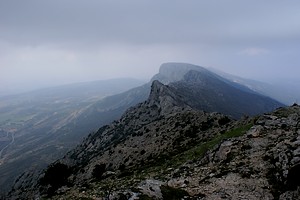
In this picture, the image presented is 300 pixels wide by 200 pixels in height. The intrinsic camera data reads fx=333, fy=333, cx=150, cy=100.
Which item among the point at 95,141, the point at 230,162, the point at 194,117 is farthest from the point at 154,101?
the point at 230,162

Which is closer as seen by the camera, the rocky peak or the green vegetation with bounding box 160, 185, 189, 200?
the green vegetation with bounding box 160, 185, 189, 200

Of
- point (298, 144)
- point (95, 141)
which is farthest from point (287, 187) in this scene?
point (95, 141)

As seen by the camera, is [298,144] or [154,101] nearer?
[298,144]

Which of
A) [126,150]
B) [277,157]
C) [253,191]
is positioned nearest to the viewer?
[253,191]

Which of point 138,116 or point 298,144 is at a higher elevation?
point 298,144

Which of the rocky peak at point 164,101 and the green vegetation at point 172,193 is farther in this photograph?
the rocky peak at point 164,101

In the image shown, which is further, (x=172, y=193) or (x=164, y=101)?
(x=164, y=101)

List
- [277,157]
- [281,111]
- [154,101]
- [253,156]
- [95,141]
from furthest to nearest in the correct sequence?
[154,101], [95,141], [281,111], [253,156], [277,157]

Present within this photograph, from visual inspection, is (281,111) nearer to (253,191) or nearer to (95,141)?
(253,191)

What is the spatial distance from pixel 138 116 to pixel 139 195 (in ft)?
399

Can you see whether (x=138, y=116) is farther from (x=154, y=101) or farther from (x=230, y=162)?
(x=230, y=162)

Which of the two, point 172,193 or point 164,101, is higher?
point 172,193

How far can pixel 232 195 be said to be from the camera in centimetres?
2994

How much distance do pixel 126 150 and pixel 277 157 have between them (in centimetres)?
5441
